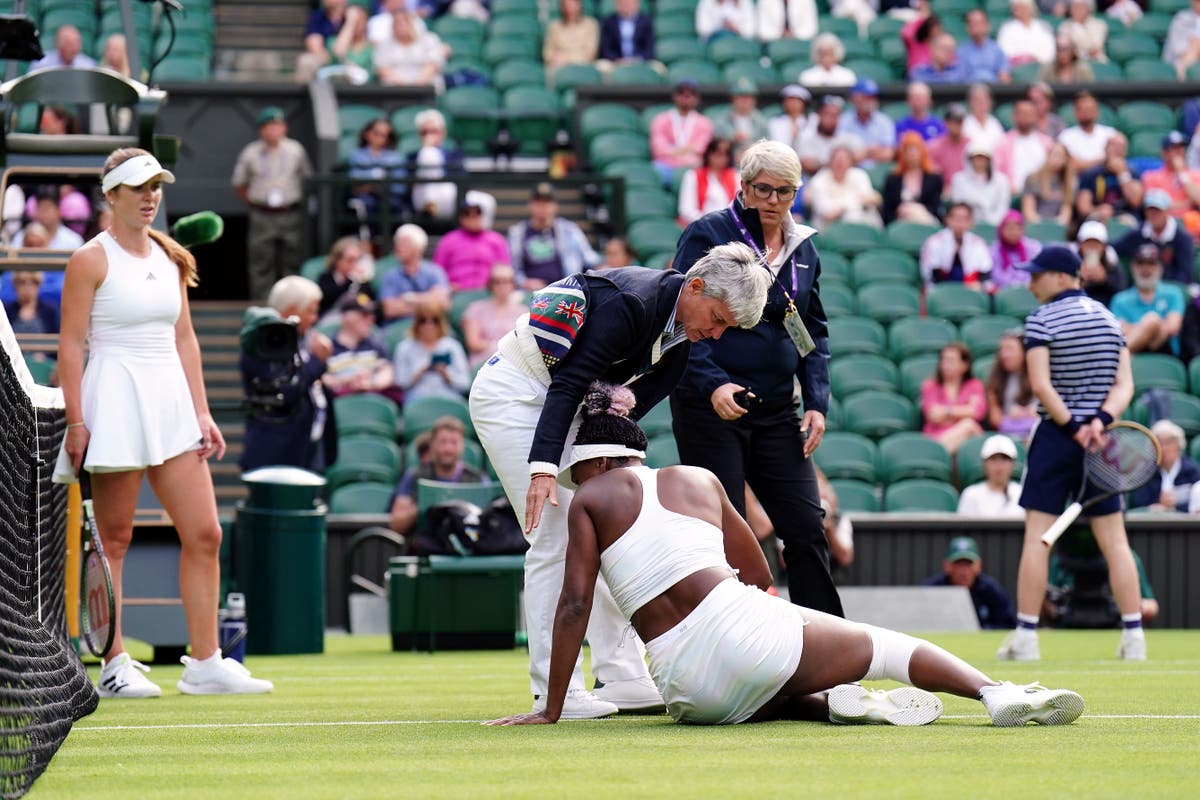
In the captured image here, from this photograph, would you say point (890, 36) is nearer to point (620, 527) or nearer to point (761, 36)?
point (761, 36)

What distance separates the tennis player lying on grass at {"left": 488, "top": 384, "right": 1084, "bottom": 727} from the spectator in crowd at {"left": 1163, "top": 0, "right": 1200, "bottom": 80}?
52.8 feet

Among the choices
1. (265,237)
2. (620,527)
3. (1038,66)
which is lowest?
(620,527)

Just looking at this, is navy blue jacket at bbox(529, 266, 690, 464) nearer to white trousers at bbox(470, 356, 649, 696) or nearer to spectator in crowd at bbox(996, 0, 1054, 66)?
white trousers at bbox(470, 356, 649, 696)

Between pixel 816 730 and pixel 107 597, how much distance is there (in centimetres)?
315

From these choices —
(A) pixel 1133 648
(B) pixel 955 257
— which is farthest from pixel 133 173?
(B) pixel 955 257

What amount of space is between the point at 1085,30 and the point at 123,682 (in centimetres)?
1574

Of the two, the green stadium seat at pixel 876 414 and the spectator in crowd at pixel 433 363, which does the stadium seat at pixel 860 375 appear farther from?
the spectator in crowd at pixel 433 363

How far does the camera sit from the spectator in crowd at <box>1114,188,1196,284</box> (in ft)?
55.8

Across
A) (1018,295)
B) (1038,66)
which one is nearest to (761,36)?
(1038,66)

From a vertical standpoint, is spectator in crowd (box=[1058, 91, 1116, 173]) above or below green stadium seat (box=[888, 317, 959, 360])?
above

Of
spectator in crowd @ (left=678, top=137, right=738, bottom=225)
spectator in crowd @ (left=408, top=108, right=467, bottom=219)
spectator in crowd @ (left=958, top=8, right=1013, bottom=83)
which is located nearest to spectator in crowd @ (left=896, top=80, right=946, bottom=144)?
spectator in crowd @ (left=958, top=8, right=1013, bottom=83)

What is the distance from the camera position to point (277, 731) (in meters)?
6.17

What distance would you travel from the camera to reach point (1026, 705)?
5.79 metres

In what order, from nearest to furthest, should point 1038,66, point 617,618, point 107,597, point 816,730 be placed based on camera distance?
point 816,730 < point 617,618 < point 107,597 < point 1038,66
